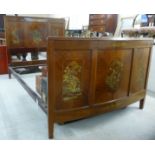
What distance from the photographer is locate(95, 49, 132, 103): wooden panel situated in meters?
1.77

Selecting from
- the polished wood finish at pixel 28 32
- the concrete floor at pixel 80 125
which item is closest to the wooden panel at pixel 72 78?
the concrete floor at pixel 80 125

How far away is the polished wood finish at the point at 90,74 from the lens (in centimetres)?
155

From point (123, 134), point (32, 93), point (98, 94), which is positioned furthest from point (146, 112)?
point (32, 93)

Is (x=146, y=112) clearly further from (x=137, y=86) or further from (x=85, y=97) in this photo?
(x=85, y=97)

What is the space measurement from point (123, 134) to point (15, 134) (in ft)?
3.58

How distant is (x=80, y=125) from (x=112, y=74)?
2.22 feet

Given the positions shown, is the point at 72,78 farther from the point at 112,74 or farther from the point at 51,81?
the point at 112,74

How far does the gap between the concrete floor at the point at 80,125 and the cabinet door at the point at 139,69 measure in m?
0.36

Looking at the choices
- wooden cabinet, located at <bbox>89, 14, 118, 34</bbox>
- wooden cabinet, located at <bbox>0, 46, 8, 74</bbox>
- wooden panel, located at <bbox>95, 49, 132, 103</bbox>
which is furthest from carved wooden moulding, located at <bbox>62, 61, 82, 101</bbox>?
wooden cabinet, located at <bbox>89, 14, 118, 34</bbox>

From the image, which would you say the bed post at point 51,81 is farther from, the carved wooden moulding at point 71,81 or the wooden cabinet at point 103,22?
the wooden cabinet at point 103,22

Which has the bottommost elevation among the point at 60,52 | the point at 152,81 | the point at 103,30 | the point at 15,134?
the point at 15,134

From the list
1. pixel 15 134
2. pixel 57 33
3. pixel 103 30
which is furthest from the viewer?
pixel 103 30

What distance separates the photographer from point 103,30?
477cm

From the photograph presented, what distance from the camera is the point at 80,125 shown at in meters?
2.04
